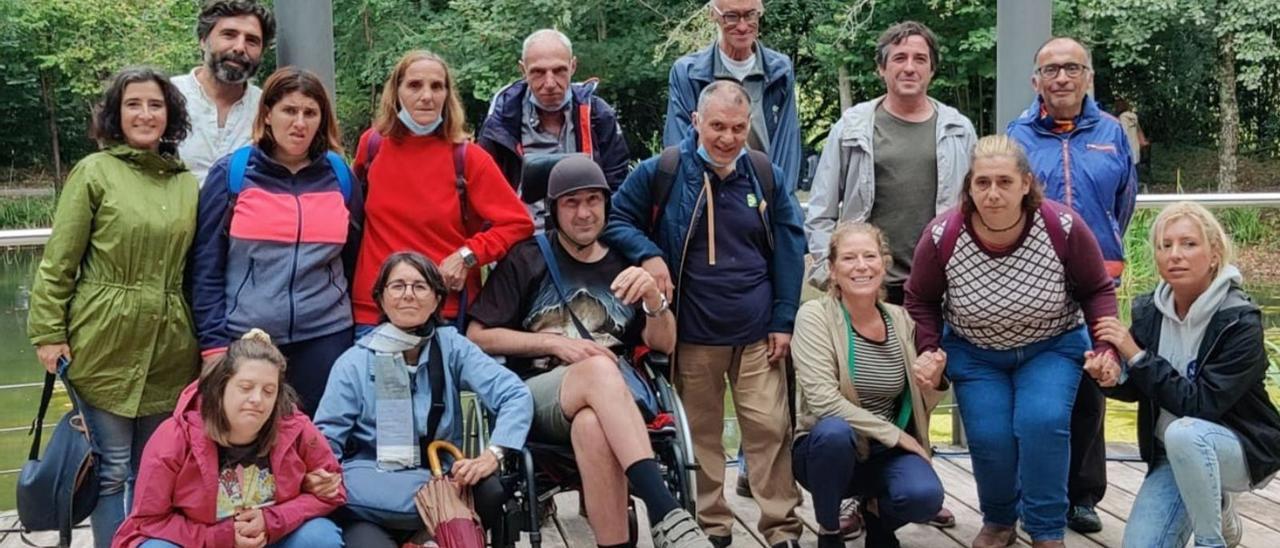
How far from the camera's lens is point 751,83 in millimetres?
4270

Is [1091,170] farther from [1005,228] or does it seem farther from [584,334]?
[584,334]

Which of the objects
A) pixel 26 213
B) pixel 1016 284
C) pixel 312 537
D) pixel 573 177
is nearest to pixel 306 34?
pixel 573 177

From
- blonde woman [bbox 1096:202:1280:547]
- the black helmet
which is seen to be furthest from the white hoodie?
the black helmet

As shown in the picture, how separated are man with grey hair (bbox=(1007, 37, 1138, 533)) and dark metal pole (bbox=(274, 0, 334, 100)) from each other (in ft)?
6.84

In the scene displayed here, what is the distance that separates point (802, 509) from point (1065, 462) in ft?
3.18

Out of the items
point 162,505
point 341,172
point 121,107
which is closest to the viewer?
point 162,505

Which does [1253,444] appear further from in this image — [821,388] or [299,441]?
[299,441]

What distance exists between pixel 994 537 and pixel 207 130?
2.49 m

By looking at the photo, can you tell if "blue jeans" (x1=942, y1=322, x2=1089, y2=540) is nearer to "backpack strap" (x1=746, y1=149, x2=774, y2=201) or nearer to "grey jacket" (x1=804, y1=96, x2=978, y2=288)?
"grey jacket" (x1=804, y1=96, x2=978, y2=288)

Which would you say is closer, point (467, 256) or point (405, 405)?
point (405, 405)

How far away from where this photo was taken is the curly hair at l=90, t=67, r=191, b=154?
339 cm

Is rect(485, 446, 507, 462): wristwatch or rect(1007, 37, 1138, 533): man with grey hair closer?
rect(485, 446, 507, 462): wristwatch

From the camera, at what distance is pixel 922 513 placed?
359cm

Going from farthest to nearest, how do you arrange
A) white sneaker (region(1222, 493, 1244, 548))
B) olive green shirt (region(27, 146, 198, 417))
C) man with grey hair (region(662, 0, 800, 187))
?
1. man with grey hair (region(662, 0, 800, 187))
2. white sneaker (region(1222, 493, 1244, 548))
3. olive green shirt (region(27, 146, 198, 417))
